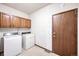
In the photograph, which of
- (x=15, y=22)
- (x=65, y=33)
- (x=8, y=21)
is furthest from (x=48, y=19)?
(x=8, y=21)

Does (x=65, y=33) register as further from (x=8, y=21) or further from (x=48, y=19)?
(x=8, y=21)

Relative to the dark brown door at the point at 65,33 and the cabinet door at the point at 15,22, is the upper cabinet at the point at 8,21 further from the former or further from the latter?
the dark brown door at the point at 65,33

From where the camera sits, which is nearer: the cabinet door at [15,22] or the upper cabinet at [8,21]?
the upper cabinet at [8,21]

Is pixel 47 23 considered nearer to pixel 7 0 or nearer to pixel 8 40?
pixel 8 40

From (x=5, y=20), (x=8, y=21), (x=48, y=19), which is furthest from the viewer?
(x=48, y=19)

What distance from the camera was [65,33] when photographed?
245 centimetres

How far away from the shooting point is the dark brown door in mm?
2170

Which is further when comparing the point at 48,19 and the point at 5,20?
the point at 48,19

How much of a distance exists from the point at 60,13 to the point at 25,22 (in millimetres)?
2170

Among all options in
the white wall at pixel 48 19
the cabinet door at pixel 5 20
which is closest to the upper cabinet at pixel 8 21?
the cabinet door at pixel 5 20

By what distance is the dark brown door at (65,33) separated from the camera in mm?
2170

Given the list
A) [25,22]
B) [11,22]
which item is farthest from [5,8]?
[25,22]

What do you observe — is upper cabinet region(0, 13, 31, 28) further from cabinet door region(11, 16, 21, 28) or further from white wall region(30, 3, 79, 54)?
white wall region(30, 3, 79, 54)

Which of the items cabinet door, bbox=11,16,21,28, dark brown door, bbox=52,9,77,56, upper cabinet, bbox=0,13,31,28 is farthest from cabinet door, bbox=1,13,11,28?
dark brown door, bbox=52,9,77,56
